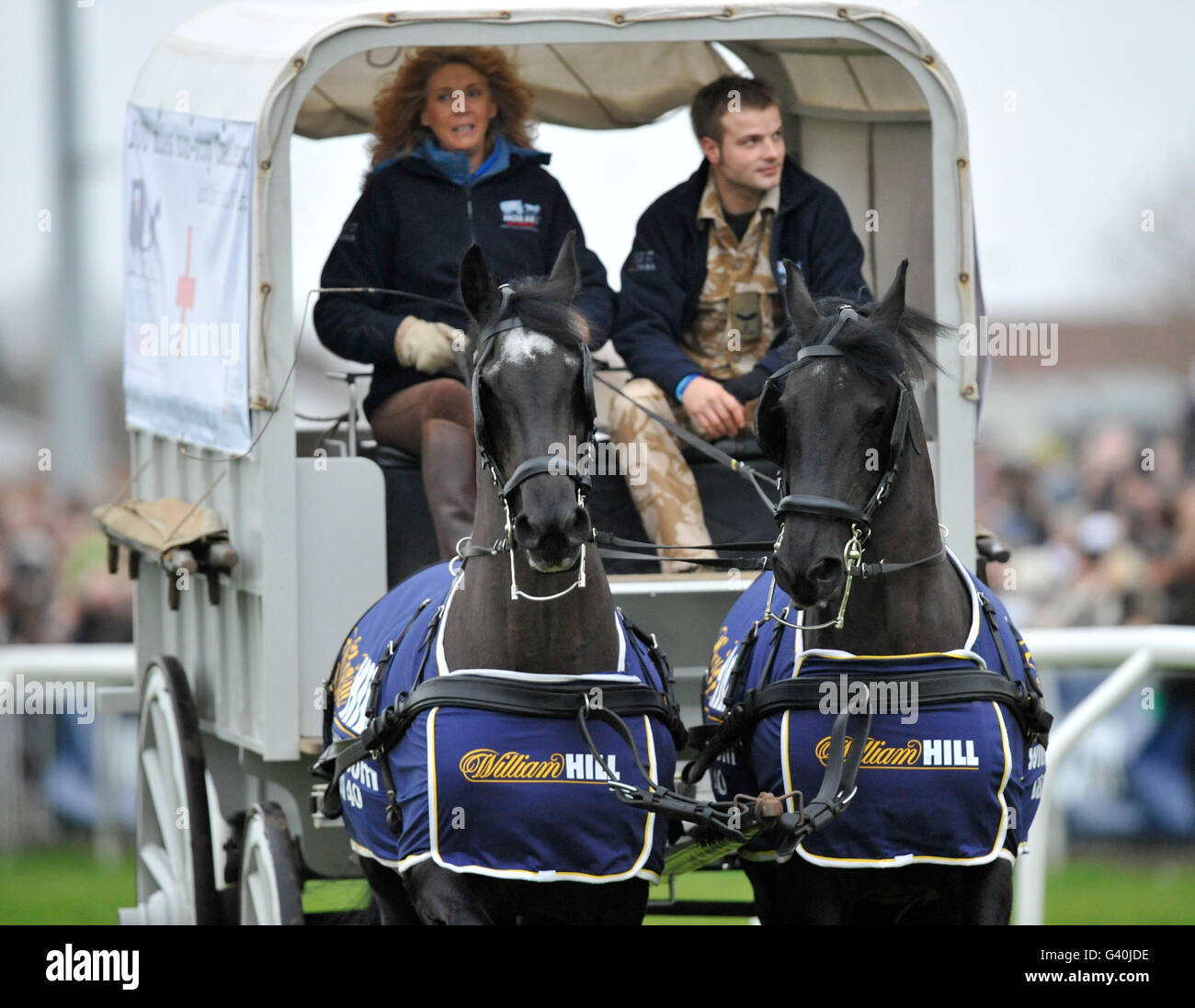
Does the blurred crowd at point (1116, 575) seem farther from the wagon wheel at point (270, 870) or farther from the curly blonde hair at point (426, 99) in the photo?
the wagon wheel at point (270, 870)

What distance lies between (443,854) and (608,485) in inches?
79.6

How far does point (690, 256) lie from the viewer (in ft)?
20.1

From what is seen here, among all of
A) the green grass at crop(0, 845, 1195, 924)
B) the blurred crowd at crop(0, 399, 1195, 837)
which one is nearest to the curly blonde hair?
the green grass at crop(0, 845, 1195, 924)

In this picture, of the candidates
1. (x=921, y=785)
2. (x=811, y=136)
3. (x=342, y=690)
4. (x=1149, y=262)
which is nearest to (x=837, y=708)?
(x=921, y=785)

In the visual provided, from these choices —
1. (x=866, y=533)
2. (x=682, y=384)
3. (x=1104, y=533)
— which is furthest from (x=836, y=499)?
(x=1104, y=533)

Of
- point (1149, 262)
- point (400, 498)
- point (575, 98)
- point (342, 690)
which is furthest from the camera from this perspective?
point (1149, 262)

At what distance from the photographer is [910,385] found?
4.33m

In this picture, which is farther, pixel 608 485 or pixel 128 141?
pixel 128 141

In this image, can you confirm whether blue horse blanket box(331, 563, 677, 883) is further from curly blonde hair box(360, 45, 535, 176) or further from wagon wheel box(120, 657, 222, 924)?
curly blonde hair box(360, 45, 535, 176)

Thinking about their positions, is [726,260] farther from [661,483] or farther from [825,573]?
[825,573]

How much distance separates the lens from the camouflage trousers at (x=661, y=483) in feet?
19.1

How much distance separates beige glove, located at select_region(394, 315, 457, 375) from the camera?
5.77 meters

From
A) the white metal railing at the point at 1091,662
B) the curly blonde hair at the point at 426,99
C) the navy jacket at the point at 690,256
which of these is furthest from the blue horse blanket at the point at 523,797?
the white metal railing at the point at 1091,662
